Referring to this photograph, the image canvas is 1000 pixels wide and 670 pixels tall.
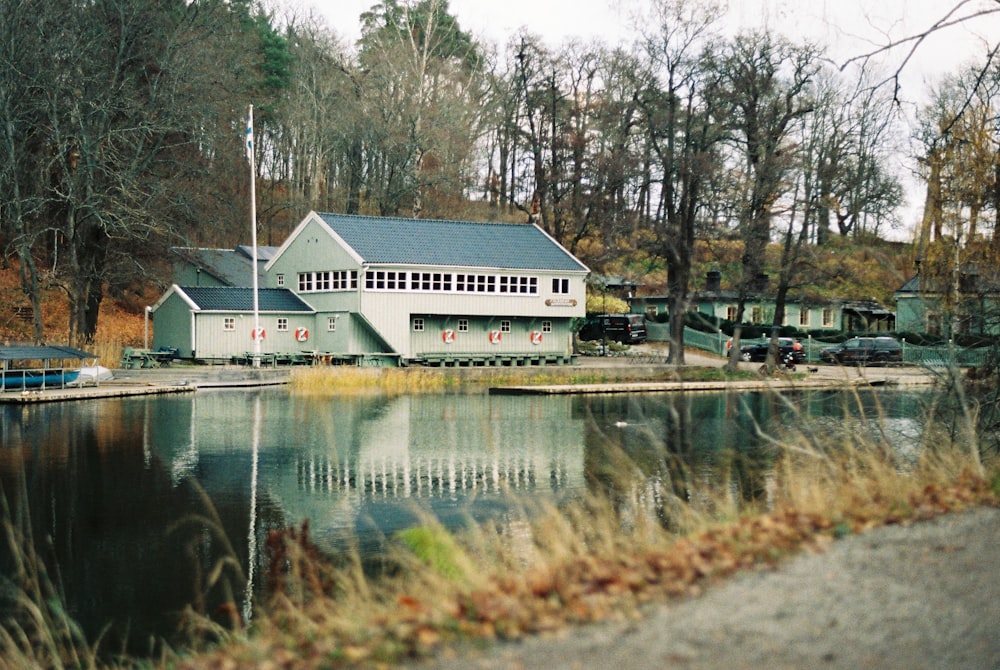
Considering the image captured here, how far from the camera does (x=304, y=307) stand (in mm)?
47438

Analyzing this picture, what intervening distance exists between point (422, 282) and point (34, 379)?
17.3m

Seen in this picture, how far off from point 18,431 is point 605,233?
32.2 metres

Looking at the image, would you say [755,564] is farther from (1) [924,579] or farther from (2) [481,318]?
(2) [481,318]

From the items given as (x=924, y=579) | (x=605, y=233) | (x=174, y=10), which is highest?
(x=174, y=10)

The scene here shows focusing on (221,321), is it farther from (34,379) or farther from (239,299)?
(34,379)

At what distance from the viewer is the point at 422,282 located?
46.8 m

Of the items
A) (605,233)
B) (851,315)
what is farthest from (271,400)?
(851,315)

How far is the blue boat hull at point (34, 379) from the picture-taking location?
3362 cm

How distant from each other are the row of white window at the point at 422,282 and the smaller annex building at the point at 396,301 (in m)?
0.04

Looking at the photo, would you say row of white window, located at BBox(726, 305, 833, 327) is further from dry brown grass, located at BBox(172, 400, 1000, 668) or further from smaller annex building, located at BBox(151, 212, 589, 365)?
dry brown grass, located at BBox(172, 400, 1000, 668)

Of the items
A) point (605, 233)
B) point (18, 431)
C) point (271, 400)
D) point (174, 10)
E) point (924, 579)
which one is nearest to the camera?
point (924, 579)

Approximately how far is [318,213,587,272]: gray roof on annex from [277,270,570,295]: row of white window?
518 millimetres

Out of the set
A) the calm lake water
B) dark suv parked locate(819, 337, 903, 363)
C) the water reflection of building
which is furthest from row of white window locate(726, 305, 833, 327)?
the water reflection of building

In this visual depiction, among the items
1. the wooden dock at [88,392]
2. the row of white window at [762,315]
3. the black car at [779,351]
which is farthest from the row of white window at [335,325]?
the row of white window at [762,315]
